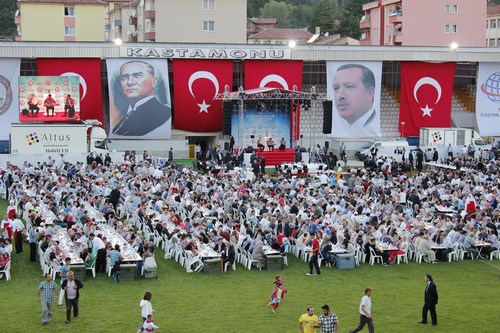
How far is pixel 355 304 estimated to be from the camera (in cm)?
2073

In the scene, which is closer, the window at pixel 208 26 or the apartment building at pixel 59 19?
the window at pixel 208 26

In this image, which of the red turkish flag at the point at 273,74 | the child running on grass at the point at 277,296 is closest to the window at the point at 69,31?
the red turkish flag at the point at 273,74

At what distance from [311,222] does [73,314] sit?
9.34 m

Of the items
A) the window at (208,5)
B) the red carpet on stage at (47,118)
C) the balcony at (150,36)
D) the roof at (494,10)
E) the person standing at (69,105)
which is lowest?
the red carpet on stage at (47,118)

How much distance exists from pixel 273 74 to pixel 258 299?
1294 inches

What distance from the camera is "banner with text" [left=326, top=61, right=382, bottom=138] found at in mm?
52062

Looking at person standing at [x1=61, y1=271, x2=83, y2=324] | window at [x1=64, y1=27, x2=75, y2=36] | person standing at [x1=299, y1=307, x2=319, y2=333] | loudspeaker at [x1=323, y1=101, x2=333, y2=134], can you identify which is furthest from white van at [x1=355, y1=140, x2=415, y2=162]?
window at [x1=64, y1=27, x2=75, y2=36]

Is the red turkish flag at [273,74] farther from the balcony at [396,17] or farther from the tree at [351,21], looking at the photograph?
the tree at [351,21]

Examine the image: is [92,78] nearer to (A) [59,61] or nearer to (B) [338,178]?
(A) [59,61]

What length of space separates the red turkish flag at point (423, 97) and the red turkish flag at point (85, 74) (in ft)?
58.8

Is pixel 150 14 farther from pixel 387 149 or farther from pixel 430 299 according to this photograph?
pixel 430 299

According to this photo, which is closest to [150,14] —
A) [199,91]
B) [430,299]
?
[199,91]

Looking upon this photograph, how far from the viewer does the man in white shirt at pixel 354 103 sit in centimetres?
5203

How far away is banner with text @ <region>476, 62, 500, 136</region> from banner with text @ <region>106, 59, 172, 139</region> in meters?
18.9
